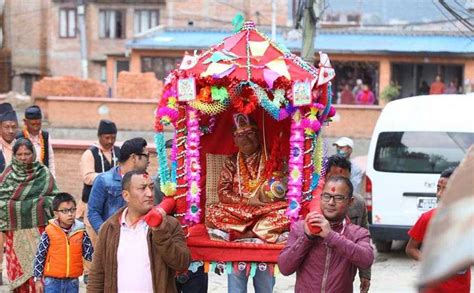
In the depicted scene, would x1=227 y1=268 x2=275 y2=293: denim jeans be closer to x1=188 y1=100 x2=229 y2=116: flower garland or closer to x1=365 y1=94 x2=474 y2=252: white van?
x1=188 y1=100 x2=229 y2=116: flower garland

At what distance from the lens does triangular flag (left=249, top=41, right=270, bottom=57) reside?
751cm

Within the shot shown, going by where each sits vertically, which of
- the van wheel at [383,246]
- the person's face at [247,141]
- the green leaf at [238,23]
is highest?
the green leaf at [238,23]

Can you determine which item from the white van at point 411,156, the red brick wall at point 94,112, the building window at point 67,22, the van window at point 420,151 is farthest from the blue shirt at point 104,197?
the building window at point 67,22

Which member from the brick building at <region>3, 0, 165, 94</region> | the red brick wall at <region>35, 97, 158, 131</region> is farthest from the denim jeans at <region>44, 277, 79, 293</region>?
the brick building at <region>3, 0, 165, 94</region>

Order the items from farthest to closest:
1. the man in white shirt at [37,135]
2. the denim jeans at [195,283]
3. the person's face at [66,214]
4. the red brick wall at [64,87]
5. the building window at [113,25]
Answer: the building window at [113,25] → the red brick wall at [64,87] → the man in white shirt at [37,135] → the denim jeans at [195,283] → the person's face at [66,214]

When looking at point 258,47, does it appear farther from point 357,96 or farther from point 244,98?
point 357,96

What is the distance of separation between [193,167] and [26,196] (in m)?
2.15

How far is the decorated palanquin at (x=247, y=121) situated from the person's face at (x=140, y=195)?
1036 millimetres

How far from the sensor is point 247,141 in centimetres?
782

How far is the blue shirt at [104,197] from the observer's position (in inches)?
324

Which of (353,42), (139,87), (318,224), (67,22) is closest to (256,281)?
(318,224)

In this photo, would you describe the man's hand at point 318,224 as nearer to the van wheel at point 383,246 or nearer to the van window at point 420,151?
the van window at point 420,151

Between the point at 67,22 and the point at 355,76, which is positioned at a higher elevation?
the point at 67,22

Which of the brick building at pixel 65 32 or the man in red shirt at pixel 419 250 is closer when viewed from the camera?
the man in red shirt at pixel 419 250
